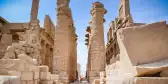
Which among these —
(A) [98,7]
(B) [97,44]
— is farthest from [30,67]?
(A) [98,7]

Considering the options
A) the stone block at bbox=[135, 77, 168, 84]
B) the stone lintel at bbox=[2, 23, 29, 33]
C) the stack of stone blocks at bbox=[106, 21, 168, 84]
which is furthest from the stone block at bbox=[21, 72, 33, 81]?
the stone lintel at bbox=[2, 23, 29, 33]

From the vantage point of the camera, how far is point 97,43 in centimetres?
1365

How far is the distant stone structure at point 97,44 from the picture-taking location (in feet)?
43.1

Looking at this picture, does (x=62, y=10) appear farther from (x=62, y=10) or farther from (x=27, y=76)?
(x=27, y=76)

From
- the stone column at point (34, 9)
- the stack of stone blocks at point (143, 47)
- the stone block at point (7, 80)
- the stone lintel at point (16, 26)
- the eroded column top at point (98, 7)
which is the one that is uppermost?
the stone column at point (34, 9)

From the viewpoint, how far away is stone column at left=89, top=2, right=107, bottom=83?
13141 mm

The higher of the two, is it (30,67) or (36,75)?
(30,67)

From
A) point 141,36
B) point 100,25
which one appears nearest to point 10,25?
point 100,25

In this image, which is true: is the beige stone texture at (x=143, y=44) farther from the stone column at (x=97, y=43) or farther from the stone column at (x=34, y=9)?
the stone column at (x=34, y=9)

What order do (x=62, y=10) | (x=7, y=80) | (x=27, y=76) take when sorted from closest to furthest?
1. (x=7, y=80)
2. (x=27, y=76)
3. (x=62, y=10)

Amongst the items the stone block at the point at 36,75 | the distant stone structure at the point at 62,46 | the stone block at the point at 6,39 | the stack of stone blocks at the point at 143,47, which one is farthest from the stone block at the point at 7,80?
the stone block at the point at 6,39

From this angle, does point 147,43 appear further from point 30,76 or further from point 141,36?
point 30,76

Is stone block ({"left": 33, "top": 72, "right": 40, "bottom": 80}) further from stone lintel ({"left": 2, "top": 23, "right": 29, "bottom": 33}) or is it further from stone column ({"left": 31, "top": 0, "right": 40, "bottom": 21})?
stone lintel ({"left": 2, "top": 23, "right": 29, "bottom": 33})

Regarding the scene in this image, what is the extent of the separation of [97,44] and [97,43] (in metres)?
0.09
